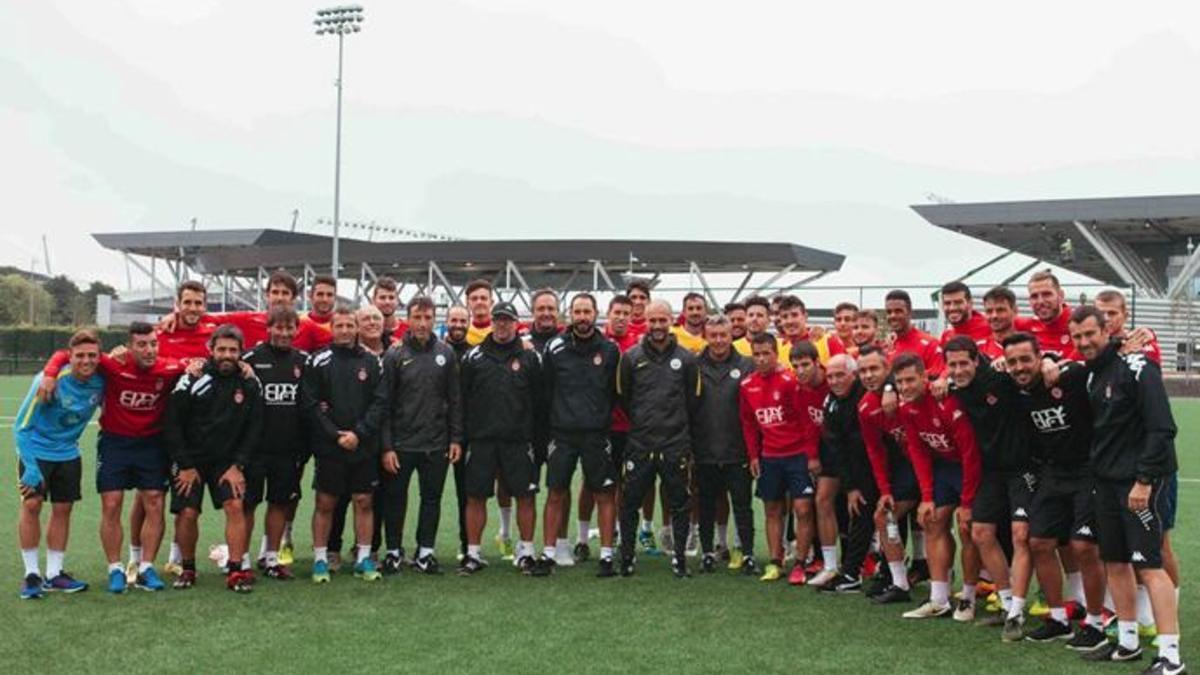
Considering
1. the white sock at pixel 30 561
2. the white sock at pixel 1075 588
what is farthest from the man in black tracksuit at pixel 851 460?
the white sock at pixel 30 561

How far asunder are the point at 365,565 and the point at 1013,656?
430 centimetres

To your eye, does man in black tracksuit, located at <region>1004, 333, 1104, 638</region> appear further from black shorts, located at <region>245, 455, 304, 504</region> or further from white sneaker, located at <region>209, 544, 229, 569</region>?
white sneaker, located at <region>209, 544, 229, 569</region>

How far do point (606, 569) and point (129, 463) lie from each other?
3334 millimetres

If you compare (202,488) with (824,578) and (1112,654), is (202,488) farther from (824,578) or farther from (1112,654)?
(1112,654)

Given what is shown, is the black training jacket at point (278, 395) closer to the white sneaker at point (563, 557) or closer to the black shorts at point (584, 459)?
the black shorts at point (584, 459)

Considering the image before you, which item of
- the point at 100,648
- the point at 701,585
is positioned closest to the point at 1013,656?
the point at 701,585

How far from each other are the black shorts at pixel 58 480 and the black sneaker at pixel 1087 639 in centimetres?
614

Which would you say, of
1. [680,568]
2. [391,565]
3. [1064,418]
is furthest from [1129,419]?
[391,565]

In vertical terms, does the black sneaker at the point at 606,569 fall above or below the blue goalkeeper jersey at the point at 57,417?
below

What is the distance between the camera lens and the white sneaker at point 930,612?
6.50 metres

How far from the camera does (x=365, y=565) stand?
7.53m

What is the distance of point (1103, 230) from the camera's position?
160 feet

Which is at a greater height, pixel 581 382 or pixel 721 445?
pixel 581 382

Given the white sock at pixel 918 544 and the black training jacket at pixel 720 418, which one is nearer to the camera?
the white sock at pixel 918 544
